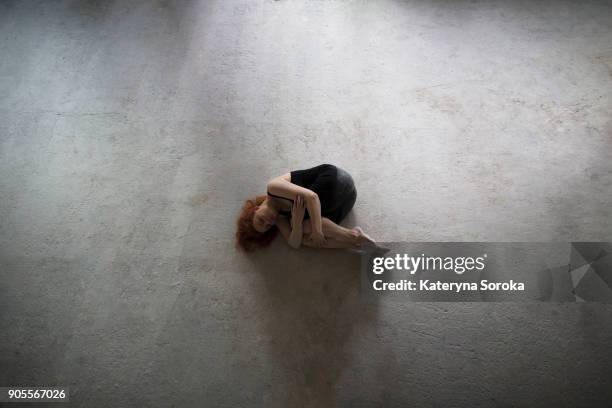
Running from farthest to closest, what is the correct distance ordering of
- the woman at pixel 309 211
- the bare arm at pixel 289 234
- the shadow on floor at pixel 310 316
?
the bare arm at pixel 289 234 → the woman at pixel 309 211 → the shadow on floor at pixel 310 316

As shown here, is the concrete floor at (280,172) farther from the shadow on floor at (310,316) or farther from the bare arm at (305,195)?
the bare arm at (305,195)

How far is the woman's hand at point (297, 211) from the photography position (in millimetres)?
2127

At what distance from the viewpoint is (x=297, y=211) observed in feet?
7.08

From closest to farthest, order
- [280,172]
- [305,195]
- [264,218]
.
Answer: [305,195] < [264,218] < [280,172]

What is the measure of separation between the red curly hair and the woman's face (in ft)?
0.21

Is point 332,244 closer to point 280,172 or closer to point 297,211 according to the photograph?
point 297,211

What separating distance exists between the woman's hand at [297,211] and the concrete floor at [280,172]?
0.80ft

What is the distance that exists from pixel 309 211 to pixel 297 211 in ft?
0.23

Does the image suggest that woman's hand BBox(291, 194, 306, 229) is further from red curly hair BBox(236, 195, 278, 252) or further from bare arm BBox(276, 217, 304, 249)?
red curly hair BBox(236, 195, 278, 252)

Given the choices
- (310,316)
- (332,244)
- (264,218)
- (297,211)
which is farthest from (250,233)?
(310,316)

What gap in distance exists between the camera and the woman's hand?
213 cm

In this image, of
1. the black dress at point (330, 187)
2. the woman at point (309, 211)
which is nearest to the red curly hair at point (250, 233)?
the woman at point (309, 211)

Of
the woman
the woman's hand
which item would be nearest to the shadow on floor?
the woman

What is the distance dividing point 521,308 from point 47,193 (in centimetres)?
301
